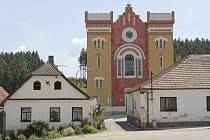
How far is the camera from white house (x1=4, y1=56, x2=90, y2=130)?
3812cm

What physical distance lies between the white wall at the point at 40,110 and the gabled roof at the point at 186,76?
6075 mm

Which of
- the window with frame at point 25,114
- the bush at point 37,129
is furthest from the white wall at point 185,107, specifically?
the window with frame at point 25,114

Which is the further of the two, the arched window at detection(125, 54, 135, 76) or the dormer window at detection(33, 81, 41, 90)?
the arched window at detection(125, 54, 135, 76)

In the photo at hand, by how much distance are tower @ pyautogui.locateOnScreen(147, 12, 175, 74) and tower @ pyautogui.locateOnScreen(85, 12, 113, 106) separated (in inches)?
250

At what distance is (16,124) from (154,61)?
36.1 m

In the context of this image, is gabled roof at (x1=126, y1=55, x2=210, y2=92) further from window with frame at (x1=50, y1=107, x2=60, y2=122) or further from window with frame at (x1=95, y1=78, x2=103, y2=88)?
window with frame at (x1=95, y1=78, x2=103, y2=88)

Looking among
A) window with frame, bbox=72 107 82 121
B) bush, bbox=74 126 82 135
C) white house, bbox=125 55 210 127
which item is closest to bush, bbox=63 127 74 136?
bush, bbox=74 126 82 135

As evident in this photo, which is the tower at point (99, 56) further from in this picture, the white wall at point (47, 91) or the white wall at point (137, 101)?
the white wall at point (47, 91)

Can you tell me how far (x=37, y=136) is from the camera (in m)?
35.7

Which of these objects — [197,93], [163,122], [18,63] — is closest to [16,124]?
[163,122]

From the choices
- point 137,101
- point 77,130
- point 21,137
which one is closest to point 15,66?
point 137,101

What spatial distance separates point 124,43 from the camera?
6969 cm

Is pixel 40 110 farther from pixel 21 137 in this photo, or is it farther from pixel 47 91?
pixel 21 137

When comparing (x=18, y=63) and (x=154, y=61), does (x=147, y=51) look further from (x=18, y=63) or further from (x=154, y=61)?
(x=18, y=63)
